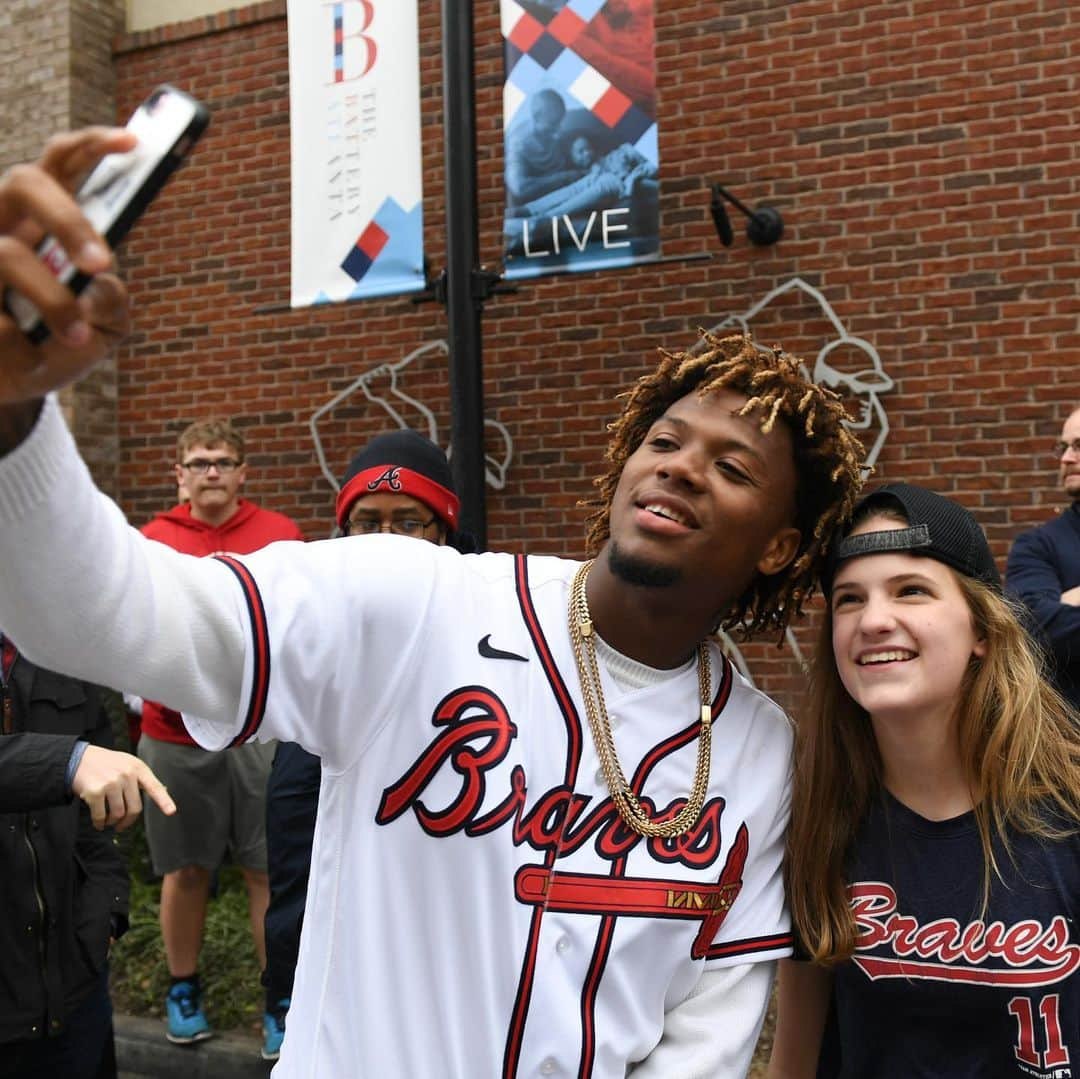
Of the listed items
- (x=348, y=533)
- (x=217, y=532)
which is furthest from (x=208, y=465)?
(x=348, y=533)

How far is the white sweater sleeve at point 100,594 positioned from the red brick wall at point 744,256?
386cm

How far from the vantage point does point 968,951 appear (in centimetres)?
201

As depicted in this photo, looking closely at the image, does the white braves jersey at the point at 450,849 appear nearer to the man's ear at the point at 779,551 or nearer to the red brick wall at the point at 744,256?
the man's ear at the point at 779,551

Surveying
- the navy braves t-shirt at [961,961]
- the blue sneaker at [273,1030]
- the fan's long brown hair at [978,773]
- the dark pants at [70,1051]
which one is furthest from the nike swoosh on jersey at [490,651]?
the blue sneaker at [273,1030]

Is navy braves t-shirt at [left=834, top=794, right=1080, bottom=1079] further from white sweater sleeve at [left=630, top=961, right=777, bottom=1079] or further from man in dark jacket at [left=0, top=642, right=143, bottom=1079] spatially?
man in dark jacket at [left=0, top=642, right=143, bottom=1079]

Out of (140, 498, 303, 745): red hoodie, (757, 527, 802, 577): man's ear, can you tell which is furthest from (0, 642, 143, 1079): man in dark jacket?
(140, 498, 303, 745): red hoodie

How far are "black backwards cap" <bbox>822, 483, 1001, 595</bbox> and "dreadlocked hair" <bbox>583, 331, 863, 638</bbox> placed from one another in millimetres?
70

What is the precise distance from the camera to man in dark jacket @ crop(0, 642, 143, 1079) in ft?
9.61

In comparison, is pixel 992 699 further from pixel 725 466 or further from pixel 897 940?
pixel 725 466

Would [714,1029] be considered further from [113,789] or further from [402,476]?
[402,476]

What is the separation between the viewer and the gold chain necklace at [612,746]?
191cm

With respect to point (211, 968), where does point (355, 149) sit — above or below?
above

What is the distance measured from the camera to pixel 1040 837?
208 centimetres

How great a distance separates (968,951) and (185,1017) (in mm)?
3760
